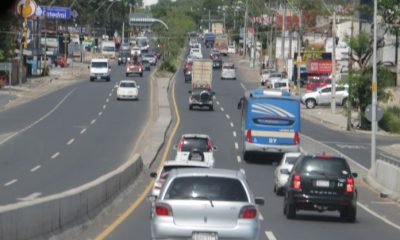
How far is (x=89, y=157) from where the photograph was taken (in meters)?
47.3

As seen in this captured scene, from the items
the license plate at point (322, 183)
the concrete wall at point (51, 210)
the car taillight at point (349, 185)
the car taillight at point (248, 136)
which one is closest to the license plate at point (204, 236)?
the concrete wall at point (51, 210)

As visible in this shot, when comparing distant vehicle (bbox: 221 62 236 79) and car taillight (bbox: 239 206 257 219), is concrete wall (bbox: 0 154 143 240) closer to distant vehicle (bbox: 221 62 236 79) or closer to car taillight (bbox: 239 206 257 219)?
car taillight (bbox: 239 206 257 219)

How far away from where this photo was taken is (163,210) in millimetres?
16328

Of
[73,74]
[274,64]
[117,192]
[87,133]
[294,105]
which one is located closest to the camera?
[117,192]

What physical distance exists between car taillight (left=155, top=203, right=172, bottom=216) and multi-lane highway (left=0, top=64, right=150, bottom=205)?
14.5 metres

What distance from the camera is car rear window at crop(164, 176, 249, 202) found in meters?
16.3

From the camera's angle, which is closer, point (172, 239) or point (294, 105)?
point (172, 239)

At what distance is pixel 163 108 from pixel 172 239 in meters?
57.2

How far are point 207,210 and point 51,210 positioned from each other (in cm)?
356

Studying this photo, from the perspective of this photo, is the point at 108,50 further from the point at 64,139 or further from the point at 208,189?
the point at 208,189

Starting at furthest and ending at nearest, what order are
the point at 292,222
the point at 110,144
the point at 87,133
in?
the point at 87,133 < the point at 110,144 < the point at 292,222

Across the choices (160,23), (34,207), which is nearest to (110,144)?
(34,207)

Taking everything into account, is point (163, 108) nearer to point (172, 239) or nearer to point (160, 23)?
point (172, 239)

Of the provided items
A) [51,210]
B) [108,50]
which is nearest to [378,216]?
[51,210]
